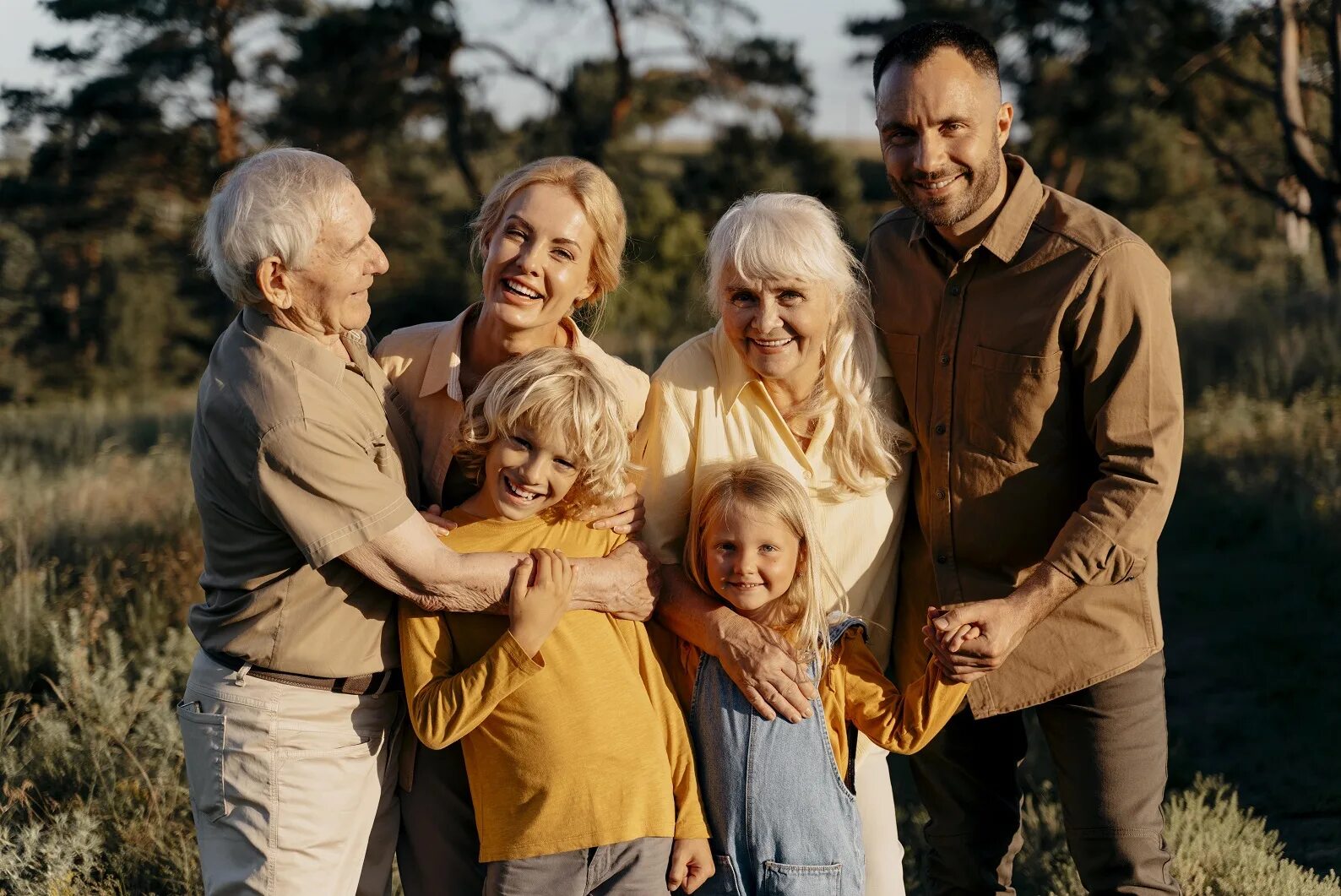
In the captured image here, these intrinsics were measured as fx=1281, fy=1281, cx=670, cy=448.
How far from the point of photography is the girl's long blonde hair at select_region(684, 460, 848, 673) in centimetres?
307

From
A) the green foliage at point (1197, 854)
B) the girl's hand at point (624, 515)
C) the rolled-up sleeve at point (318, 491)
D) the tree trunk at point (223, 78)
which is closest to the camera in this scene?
the rolled-up sleeve at point (318, 491)

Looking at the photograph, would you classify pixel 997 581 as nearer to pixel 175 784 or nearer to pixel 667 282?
pixel 175 784

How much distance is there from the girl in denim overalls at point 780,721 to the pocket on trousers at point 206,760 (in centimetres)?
109

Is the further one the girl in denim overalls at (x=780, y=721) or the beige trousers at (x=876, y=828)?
the beige trousers at (x=876, y=828)

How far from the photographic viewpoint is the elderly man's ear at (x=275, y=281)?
2752mm

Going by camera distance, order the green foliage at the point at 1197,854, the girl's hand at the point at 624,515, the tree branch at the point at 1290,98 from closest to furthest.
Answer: the girl's hand at the point at 624,515, the green foliage at the point at 1197,854, the tree branch at the point at 1290,98

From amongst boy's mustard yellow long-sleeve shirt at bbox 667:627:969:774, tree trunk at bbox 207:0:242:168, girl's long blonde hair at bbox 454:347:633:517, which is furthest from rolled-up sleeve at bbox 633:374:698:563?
tree trunk at bbox 207:0:242:168

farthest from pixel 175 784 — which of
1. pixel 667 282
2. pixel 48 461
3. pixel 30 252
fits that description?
pixel 30 252

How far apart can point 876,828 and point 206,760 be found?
1619 mm

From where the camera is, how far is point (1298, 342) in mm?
11320

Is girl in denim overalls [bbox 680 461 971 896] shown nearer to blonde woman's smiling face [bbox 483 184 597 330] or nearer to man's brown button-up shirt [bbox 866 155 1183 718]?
man's brown button-up shirt [bbox 866 155 1183 718]

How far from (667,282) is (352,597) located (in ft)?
56.9

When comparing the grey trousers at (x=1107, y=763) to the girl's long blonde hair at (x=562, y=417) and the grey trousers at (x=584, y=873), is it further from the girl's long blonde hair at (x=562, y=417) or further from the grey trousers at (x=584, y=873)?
the girl's long blonde hair at (x=562, y=417)

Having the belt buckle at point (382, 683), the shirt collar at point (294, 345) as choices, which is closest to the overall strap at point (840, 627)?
the belt buckle at point (382, 683)
